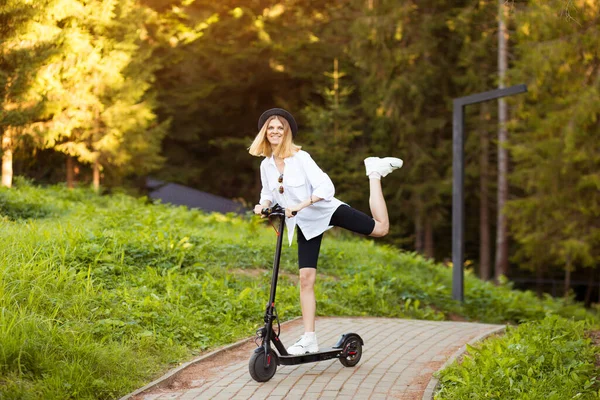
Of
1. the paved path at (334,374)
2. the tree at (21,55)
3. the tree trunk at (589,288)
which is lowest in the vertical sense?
the tree trunk at (589,288)

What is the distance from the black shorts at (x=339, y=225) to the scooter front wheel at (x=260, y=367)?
844 millimetres

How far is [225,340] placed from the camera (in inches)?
324

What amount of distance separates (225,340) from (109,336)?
1436 mm

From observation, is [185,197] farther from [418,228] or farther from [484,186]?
[484,186]

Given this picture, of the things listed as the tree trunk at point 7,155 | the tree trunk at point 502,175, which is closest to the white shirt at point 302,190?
the tree trunk at point 7,155

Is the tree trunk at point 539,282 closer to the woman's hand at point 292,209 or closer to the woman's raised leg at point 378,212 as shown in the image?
the woman's raised leg at point 378,212

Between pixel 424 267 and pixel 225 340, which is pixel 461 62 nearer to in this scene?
pixel 424 267

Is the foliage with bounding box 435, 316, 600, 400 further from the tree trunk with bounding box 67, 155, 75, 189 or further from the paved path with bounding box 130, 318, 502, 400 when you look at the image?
the tree trunk with bounding box 67, 155, 75, 189

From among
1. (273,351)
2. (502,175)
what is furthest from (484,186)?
(273,351)

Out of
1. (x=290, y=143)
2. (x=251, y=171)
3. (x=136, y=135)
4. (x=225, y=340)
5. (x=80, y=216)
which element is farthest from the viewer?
(x=251, y=171)

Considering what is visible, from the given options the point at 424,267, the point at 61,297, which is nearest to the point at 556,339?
the point at 61,297

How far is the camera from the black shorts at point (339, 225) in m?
6.82

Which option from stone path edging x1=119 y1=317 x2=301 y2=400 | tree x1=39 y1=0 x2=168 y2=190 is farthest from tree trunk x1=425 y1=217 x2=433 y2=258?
stone path edging x1=119 y1=317 x2=301 y2=400

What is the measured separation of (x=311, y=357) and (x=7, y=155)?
1385 centimetres
